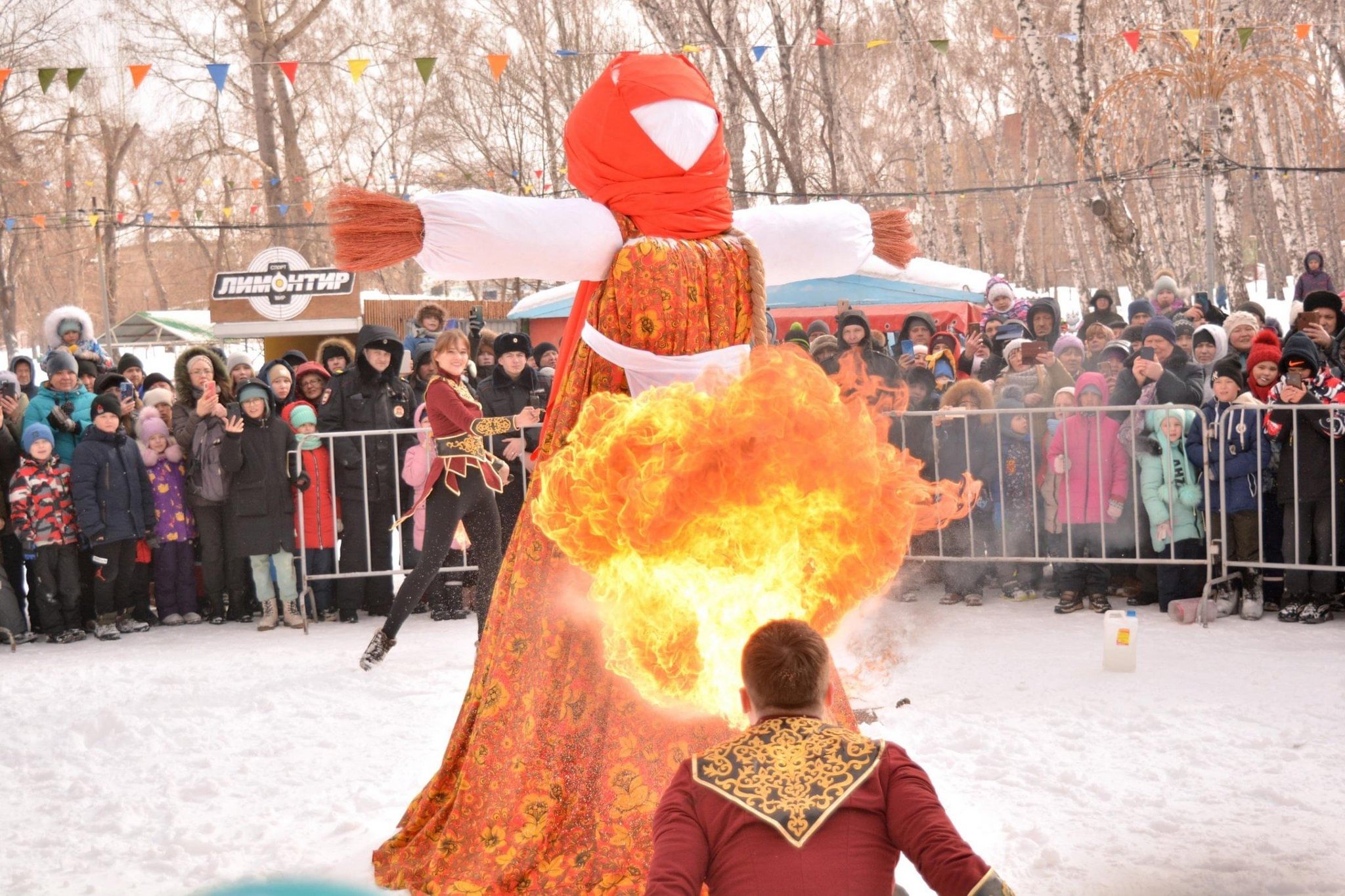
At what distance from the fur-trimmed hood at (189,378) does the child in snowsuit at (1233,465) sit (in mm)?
6537

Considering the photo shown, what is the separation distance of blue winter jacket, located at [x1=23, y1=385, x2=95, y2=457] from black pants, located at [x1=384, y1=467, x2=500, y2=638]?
10.1ft

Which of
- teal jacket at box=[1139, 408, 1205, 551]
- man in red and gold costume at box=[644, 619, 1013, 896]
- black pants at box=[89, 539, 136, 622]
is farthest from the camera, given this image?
black pants at box=[89, 539, 136, 622]

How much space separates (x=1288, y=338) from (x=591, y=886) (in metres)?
6.49

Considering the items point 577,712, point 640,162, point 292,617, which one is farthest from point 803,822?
point 292,617

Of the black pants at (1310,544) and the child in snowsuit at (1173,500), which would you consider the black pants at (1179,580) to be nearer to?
the child in snowsuit at (1173,500)

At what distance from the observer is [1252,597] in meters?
7.78

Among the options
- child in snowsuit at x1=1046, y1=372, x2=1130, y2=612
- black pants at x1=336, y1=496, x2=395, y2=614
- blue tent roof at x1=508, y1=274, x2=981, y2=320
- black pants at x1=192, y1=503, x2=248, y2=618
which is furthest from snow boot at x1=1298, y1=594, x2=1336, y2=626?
blue tent roof at x1=508, y1=274, x2=981, y2=320

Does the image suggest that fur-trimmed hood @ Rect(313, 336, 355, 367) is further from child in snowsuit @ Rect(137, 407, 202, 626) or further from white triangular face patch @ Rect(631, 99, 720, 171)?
white triangular face patch @ Rect(631, 99, 720, 171)

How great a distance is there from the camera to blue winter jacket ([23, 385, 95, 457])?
8.50 m

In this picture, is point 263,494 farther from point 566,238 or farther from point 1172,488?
point 1172,488

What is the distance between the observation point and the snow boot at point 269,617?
841cm

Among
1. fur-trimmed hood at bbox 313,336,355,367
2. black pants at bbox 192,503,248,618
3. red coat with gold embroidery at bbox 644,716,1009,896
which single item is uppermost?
fur-trimmed hood at bbox 313,336,355,367

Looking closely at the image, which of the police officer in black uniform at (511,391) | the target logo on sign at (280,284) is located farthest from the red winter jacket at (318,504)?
the target logo on sign at (280,284)

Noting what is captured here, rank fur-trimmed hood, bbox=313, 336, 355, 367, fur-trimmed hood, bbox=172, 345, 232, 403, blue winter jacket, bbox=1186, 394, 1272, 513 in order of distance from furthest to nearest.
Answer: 1. fur-trimmed hood, bbox=313, 336, 355, 367
2. fur-trimmed hood, bbox=172, 345, 232, 403
3. blue winter jacket, bbox=1186, 394, 1272, 513
